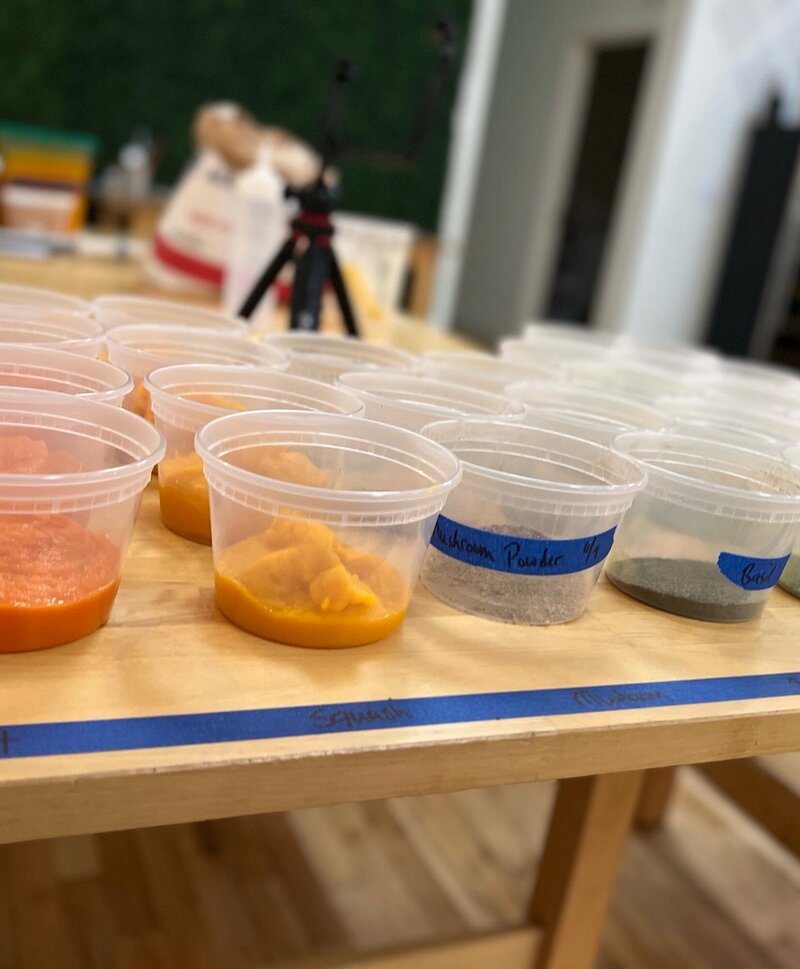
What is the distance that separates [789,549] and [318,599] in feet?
1.44

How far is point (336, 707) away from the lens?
1.77ft

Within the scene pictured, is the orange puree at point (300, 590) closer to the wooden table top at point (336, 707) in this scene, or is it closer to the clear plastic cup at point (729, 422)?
the wooden table top at point (336, 707)

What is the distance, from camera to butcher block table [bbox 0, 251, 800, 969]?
0.47 m

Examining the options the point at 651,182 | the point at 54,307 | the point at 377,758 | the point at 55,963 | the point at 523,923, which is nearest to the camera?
the point at 377,758

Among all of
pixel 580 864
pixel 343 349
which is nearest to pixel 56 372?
pixel 343 349

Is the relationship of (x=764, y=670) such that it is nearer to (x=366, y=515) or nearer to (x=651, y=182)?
(x=366, y=515)

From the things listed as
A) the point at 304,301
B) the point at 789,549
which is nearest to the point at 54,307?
the point at 304,301

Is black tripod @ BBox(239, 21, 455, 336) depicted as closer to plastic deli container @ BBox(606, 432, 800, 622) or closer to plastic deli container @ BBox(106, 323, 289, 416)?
plastic deli container @ BBox(106, 323, 289, 416)

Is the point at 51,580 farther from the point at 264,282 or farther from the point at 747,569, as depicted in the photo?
the point at 264,282

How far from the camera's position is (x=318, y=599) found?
23.3 inches

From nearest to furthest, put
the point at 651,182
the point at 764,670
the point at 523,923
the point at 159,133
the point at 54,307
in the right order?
the point at 764,670 → the point at 54,307 → the point at 523,923 → the point at 159,133 → the point at 651,182

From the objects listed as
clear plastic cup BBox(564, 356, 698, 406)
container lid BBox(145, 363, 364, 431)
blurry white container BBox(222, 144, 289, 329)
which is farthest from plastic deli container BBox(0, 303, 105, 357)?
blurry white container BBox(222, 144, 289, 329)

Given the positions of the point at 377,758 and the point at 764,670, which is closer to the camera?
the point at 377,758

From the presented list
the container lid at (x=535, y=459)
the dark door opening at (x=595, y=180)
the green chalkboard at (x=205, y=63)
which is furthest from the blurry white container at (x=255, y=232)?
the dark door opening at (x=595, y=180)
